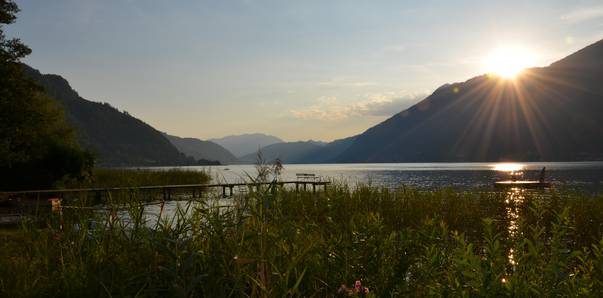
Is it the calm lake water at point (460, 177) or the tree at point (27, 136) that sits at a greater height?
the tree at point (27, 136)

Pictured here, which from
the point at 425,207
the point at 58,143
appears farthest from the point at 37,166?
the point at 425,207

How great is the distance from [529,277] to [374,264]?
64.6 inches

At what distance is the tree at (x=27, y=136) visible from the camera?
73.7 feet

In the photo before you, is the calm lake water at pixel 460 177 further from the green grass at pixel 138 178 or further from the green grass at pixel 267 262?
the green grass at pixel 138 178

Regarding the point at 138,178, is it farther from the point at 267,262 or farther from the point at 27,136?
the point at 267,262

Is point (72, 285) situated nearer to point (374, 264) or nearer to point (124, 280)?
point (124, 280)

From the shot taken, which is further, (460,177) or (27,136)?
(460,177)

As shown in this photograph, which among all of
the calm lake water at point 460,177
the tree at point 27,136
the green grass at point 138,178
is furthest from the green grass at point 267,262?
the green grass at point 138,178

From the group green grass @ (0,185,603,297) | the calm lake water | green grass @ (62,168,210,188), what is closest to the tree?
green grass @ (62,168,210,188)

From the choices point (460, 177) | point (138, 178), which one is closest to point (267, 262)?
point (138, 178)

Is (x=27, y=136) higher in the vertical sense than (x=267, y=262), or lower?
higher

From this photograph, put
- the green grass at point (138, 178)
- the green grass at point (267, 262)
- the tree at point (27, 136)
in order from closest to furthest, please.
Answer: the green grass at point (267, 262) < the tree at point (27, 136) < the green grass at point (138, 178)

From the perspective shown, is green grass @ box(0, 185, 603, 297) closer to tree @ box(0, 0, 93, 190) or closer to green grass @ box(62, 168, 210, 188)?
tree @ box(0, 0, 93, 190)

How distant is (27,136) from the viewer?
2403cm
